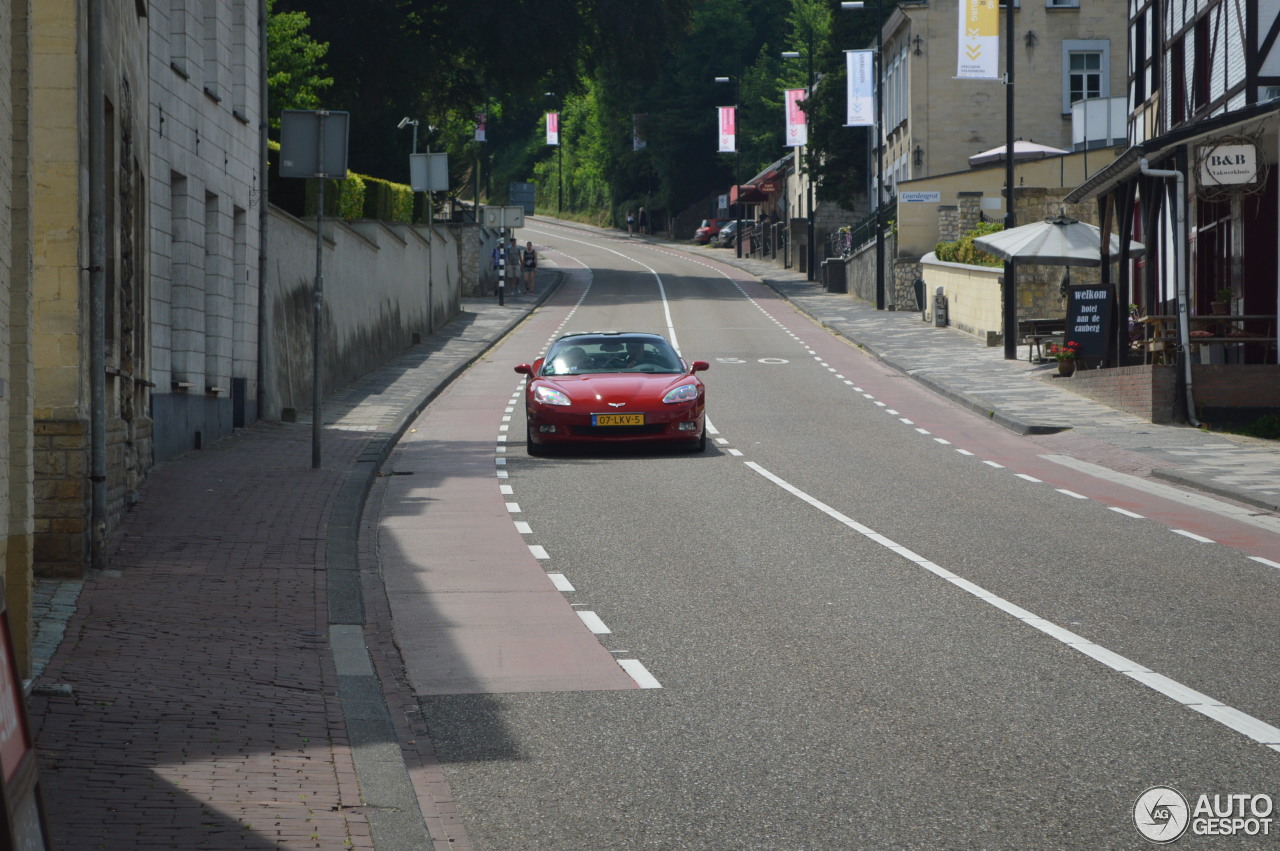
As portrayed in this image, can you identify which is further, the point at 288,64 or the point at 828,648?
the point at 288,64

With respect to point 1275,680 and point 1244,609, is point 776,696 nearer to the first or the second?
point 1275,680

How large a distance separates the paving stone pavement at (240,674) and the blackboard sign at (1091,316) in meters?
9.09

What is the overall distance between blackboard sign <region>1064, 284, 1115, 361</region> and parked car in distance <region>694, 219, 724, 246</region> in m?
75.6

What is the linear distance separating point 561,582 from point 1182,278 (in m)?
14.1

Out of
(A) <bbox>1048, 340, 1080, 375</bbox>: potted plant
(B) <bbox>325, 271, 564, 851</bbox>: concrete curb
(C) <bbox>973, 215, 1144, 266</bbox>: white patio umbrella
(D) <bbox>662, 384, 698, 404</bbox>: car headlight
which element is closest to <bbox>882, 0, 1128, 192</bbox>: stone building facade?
(C) <bbox>973, 215, 1144, 266</bbox>: white patio umbrella

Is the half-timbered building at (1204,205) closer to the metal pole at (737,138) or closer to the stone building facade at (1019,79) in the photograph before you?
the stone building facade at (1019,79)

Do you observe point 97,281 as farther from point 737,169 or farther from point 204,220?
point 737,169

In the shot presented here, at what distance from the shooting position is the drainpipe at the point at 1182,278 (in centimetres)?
2255

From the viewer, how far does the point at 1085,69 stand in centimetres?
5775

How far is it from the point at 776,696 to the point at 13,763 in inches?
180

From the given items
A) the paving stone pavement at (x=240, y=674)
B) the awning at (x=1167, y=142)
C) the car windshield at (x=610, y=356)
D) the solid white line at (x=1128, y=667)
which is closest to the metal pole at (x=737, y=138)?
the awning at (x=1167, y=142)

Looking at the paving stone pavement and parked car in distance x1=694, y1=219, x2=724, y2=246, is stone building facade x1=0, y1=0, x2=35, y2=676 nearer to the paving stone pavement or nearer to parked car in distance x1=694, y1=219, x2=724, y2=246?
the paving stone pavement

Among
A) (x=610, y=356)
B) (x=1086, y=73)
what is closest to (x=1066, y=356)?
(x=610, y=356)

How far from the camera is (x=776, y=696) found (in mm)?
7641
